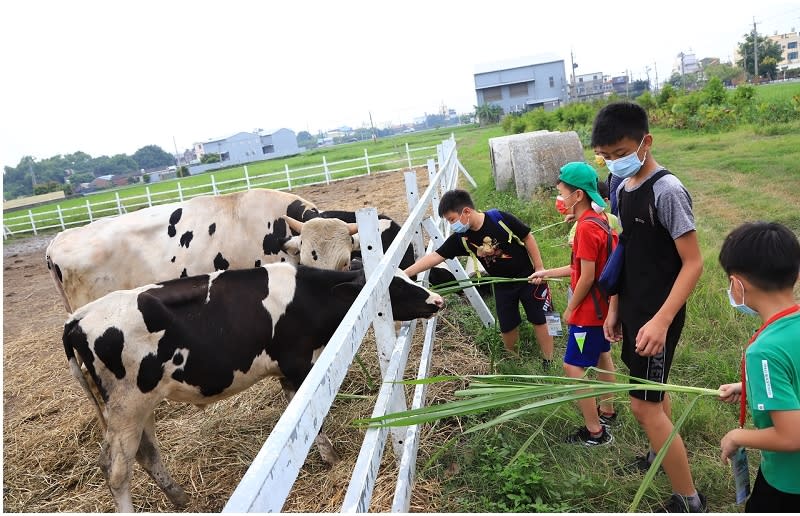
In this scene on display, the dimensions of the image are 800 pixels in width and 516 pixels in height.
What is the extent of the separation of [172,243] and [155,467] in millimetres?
3355

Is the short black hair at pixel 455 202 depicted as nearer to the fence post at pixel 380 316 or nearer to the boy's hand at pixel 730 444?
the fence post at pixel 380 316

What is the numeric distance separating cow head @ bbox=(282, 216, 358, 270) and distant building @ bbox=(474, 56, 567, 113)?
77151 millimetres

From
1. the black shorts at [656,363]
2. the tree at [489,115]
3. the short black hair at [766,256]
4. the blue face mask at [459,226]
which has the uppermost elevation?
the tree at [489,115]

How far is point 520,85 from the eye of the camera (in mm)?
78875

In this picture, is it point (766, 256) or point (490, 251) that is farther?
point (490, 251)

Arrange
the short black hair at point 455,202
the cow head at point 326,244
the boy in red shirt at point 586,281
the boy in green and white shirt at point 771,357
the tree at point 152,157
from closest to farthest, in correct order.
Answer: the boy in green and white shirt at point 771,357
the boy in red shirt at point 586,281
the short black hair at point 455,202
the cow head at point 326,244
the tree at point 152,157

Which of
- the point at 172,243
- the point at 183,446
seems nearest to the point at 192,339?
the point at 183,446

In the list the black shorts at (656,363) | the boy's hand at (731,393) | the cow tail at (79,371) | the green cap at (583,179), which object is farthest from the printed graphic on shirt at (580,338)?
the cow tail at (79,371)

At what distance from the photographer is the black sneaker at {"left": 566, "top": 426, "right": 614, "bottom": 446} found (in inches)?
129

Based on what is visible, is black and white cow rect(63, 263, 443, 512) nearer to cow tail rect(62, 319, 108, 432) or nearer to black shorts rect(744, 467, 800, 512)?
cow tail rect(62, 319, 108, 432)

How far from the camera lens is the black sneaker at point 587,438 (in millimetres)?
3277

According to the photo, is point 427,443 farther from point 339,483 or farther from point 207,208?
point 207,208

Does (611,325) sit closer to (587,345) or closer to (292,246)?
(587,345)

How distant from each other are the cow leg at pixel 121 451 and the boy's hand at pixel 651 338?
2.74 meters
